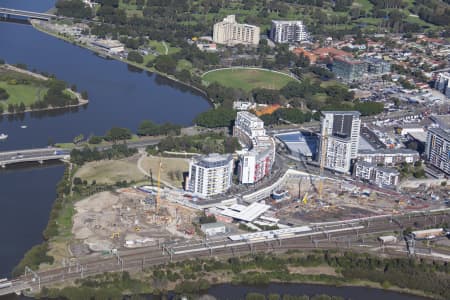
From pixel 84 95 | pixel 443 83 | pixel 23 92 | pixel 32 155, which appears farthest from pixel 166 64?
pixel 32 155

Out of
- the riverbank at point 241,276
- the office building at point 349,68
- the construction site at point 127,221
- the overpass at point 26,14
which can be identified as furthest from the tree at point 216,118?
the overpass at point 26,14

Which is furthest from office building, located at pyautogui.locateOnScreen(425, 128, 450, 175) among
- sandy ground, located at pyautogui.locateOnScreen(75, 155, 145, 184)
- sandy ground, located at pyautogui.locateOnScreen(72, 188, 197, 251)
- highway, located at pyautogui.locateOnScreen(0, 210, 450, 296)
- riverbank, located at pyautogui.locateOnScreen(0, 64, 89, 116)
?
riverbank, located at pyautogui.locateOnScreen(0, 64, 89, 116)

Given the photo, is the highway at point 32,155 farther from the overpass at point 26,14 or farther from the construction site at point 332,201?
the overpass at point 26,14

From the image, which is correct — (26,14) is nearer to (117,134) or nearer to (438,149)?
(117,134)

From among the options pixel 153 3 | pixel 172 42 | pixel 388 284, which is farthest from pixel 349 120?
pixel 153 3

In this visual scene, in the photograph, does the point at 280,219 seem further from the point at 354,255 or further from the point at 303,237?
the point at 354,255

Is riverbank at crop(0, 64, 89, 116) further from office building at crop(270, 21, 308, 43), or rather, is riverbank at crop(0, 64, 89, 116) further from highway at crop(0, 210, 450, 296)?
office building at crop(270, 21, 308, 43)
